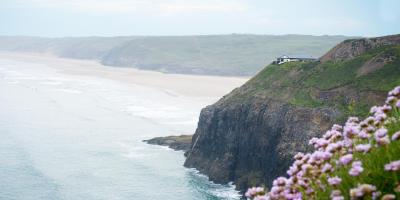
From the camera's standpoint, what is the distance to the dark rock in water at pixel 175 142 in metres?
95.1

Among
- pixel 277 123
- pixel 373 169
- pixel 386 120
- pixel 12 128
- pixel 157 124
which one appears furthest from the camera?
pixel 157 124

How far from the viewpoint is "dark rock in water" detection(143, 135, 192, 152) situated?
95.1 metres

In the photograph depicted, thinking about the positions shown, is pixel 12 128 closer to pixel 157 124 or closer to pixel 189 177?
pixel 157 124

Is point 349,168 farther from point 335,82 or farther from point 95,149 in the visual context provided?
point 95,149

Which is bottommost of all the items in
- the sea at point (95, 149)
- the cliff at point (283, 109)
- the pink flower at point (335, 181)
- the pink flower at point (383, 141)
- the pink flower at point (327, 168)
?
the sea at point (95, 149)

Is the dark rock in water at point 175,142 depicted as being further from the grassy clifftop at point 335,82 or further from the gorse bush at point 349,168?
the gorse bush at point 349,168

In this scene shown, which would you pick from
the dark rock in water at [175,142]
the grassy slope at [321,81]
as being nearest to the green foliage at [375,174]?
the grassy slope at [321,81]

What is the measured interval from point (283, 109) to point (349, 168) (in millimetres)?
59400

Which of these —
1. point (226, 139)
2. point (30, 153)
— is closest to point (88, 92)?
point (30, 153)

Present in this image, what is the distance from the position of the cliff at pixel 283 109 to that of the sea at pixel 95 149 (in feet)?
13.1

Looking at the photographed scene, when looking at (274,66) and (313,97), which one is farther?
(274,66)

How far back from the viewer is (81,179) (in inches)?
2810

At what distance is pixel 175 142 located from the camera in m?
96.9

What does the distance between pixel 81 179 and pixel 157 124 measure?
48.0 metres
